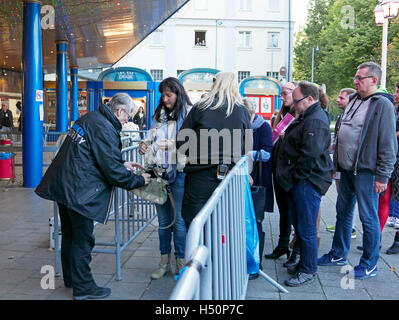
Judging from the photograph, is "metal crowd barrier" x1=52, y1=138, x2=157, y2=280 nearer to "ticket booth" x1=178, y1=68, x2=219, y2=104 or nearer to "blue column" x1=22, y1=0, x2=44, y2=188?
"blue column" x1=22, y1=0, x2=44, y2=188

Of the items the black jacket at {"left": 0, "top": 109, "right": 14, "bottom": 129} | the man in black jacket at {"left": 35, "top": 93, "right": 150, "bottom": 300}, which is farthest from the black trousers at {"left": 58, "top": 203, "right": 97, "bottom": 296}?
the black jacket at {"left": 0, "top": 109, "right": 14, "bottom": 129}

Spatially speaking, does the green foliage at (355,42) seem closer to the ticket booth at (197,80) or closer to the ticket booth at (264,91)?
the ticket booth at (264,91)

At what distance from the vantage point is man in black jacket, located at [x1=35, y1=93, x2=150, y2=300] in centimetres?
330

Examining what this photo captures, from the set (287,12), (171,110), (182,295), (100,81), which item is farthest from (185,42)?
(182,295)

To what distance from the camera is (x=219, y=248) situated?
6.87 feet

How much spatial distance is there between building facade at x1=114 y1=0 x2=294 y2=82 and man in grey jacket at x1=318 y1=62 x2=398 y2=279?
33425 mm

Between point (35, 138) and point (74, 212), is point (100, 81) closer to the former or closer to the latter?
point (35, 138)

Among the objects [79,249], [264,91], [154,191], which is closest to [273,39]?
[264,91]

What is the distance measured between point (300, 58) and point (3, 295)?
4394cm

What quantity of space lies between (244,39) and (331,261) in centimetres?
3553

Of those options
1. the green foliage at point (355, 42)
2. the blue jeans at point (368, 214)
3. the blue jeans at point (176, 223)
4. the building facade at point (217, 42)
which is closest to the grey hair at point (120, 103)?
the blue jeans at point (176, 223)

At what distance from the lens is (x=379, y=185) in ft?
12.6

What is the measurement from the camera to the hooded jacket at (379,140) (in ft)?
12.5

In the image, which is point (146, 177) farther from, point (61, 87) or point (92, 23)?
point (61, 87)
